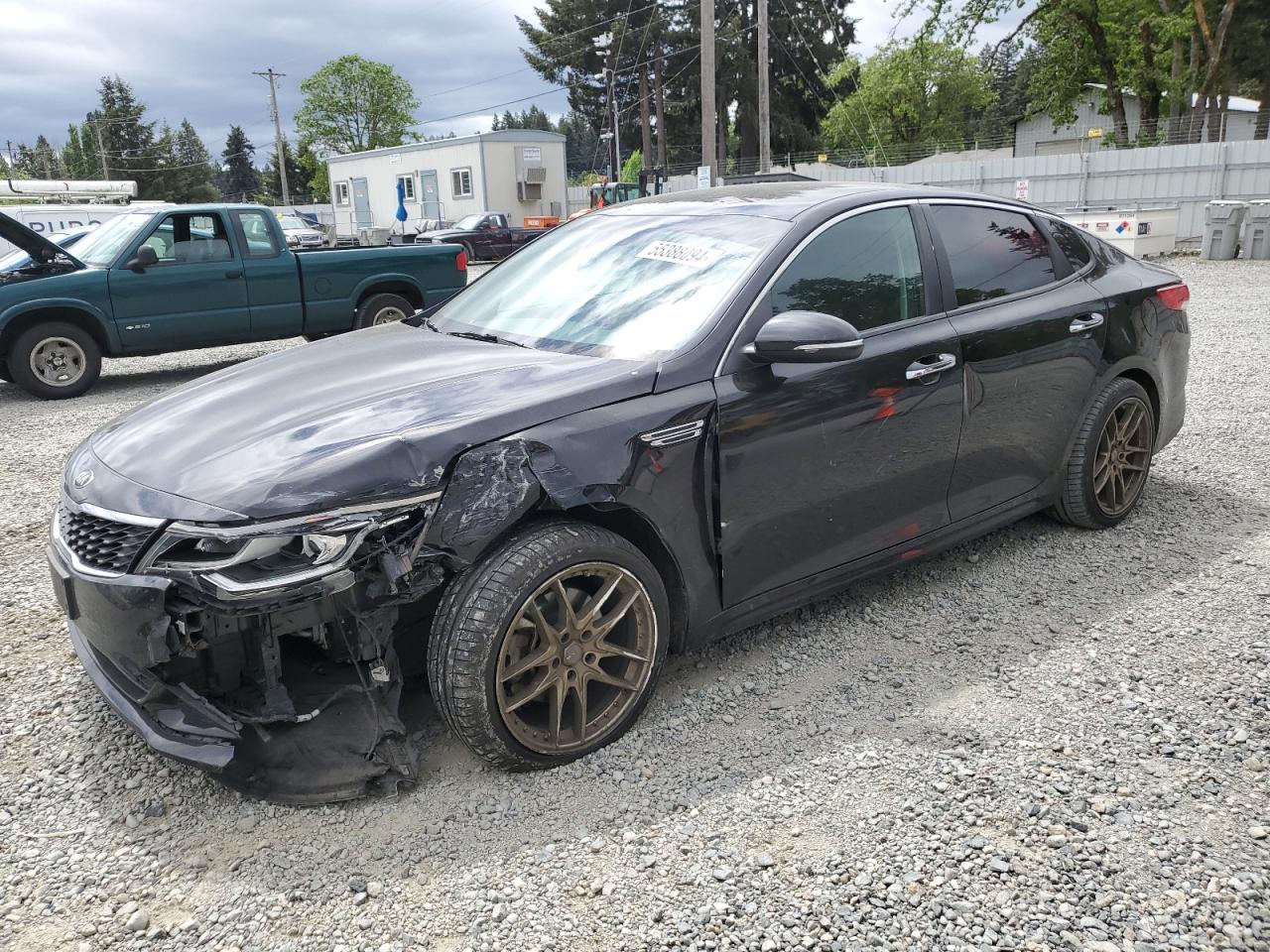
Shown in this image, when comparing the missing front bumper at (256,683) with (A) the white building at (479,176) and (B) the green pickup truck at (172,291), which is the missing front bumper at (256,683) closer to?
(B) the green pickup truck at (172,291)

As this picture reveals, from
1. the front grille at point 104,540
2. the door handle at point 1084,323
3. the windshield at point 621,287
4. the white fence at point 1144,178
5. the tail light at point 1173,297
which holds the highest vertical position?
the white fence at point 1144,178

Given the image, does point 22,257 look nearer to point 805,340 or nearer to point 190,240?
point 190,240

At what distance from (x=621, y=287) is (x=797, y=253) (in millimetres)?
627

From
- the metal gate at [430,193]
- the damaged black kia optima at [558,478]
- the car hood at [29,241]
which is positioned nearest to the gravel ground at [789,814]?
the damaged black kia optima at [558,478]

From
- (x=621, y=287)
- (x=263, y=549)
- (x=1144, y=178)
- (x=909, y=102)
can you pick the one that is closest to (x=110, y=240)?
(x=621, y=287)

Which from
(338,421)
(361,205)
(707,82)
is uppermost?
(707,82)

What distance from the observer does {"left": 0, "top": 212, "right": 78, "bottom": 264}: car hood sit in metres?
8.70

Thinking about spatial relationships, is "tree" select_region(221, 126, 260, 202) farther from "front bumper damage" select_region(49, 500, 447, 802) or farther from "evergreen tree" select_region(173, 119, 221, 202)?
"front bumper damage" select_region(49, 500, 447, 802)

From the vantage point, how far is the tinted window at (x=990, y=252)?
3.98 meters

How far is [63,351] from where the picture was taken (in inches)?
371

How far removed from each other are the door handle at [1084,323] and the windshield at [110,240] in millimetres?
8692

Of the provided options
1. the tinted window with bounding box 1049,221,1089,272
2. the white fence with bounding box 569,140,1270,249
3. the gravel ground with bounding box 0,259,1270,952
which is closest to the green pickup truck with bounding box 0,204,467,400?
the gravel ground with bounding box 0,259,1270,952

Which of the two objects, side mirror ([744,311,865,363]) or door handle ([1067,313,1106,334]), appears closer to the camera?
side mirror ([744,311,865,363])

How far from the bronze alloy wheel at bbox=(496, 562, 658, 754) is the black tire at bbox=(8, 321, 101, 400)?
8.37 m
